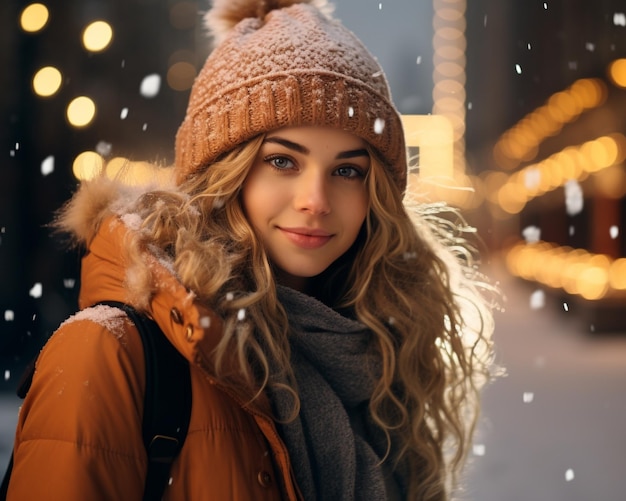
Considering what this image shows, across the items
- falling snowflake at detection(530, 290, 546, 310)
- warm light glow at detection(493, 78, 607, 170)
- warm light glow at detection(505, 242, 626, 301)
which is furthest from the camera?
falling snowflake at detection(530, 290, 546, 310)

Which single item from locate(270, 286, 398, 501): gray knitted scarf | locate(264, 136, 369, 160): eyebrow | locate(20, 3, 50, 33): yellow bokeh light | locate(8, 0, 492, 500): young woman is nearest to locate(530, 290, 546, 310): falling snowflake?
locate(20, 3, 50, 33): yellow bokeh light

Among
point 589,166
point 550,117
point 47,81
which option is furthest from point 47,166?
point 550,117

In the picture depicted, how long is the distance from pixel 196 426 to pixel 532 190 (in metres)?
37.2

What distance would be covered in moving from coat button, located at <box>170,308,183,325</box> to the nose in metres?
0.65

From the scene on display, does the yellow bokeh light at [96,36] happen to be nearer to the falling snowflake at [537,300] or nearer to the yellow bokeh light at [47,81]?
the yellow bokeh light at [47,81]

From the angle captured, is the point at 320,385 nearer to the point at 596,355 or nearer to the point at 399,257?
the point at 399,257

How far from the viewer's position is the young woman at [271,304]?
1972 millimetres

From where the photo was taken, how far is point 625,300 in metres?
14.9

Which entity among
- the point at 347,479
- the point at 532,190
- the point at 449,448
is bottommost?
the point at 532,190

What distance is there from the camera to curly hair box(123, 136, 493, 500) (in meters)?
2.32

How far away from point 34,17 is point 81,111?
1094mm

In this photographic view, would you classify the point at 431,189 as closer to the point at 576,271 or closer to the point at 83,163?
the point at 83,163

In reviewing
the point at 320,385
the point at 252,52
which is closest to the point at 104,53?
the point at 252,52

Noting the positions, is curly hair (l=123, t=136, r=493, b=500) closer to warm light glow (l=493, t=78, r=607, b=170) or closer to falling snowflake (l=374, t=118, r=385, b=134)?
falling snowflake (l=374, t=118, r=385, b=134)
